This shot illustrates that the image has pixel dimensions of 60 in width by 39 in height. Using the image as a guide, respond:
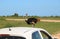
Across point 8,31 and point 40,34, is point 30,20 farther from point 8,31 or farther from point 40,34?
point 8,31

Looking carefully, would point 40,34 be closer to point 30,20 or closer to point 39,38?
point 39,38

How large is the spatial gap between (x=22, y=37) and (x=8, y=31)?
1.82 ft

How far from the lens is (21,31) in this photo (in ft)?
24.7

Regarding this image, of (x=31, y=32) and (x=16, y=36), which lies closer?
(x=16, y=36)

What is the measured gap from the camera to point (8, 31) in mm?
7508

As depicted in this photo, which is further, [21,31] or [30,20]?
[30,20]

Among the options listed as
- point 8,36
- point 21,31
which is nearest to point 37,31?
point 21,31

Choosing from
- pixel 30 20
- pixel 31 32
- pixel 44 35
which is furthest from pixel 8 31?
pixel 30 20

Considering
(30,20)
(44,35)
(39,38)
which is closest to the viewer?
(39,38)

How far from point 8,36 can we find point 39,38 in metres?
1.21

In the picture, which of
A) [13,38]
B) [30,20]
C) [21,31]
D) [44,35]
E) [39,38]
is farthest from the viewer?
[30,20]

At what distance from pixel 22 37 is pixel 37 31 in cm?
108

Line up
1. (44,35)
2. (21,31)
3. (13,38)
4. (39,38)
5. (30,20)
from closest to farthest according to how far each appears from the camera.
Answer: (13,38) → (21,31) → (39,38) → (44,35) → (30,20)

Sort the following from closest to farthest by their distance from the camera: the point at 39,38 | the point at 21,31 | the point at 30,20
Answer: the point at 21,31 < the point at 39,38 < the point at 30,20
